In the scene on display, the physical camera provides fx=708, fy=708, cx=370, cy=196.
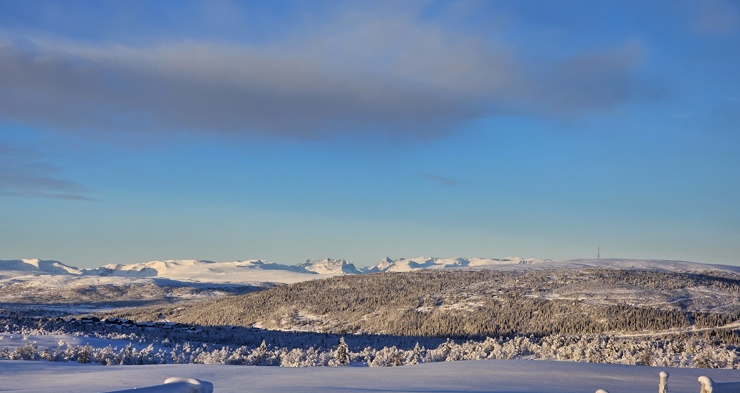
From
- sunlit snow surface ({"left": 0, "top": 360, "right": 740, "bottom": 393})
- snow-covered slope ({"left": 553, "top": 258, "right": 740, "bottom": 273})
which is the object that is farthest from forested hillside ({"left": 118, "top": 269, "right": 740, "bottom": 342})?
sunlit snow surface ({"left": 0, "top": 360, "right": 740, "bottom": 393})

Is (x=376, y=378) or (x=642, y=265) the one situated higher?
(x=642, y=265)

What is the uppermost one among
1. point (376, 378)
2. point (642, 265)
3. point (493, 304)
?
point (642, 265)

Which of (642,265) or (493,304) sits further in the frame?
(642,265)

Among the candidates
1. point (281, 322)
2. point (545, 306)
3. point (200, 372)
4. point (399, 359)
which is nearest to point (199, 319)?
point (281, 322)

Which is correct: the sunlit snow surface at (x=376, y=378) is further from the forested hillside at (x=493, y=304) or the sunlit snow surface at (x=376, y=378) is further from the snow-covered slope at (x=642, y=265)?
the snow-covered slope at (x=642, y=265)

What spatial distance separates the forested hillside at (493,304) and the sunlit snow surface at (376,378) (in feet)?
156

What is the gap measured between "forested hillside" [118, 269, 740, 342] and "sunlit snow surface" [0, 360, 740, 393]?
47510mm

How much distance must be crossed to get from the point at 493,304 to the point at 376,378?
231 ft

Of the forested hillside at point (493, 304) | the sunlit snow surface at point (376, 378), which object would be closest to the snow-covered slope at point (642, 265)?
the forested hillside at point (493, 304)

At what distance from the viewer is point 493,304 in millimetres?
84125

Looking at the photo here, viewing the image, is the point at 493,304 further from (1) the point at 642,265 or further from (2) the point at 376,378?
(2) the point at 376,378

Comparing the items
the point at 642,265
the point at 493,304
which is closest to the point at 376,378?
the point at 493,304

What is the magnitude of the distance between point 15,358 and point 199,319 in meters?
82.8

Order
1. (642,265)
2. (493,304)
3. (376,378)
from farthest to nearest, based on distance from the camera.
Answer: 1. (642,265)
2. (493,304)
3. (376,378)
